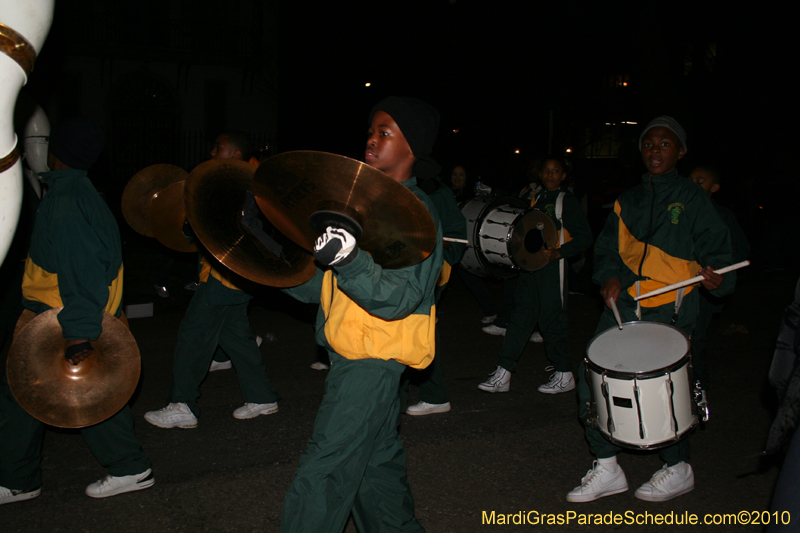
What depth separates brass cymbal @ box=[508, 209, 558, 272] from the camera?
18.1 feet

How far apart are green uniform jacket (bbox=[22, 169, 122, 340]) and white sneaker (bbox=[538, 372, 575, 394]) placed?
11.3ft

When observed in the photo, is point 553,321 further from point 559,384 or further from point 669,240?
point 669,240

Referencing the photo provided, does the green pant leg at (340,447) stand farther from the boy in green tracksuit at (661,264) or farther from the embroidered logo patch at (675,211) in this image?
the embroidered logo patch at (675,211)

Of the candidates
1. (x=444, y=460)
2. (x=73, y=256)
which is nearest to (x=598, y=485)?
(x=444, y=460)

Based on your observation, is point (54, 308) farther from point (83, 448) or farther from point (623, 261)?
point (623, 261)

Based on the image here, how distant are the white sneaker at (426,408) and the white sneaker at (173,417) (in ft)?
5.00

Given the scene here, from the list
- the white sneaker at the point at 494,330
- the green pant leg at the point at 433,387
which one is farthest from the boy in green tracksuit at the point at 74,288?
the white sneaker at the point at 494,330

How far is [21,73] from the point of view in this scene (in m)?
1.16

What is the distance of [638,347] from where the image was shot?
328cm

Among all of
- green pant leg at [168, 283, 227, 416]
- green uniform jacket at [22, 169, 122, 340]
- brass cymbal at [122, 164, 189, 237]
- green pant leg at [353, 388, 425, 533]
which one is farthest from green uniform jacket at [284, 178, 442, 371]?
brass cymbal at [122, 164, 189, 237]

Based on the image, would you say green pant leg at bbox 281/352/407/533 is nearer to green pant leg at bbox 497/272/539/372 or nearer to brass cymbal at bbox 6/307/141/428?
brass cymbal at bbox 6/307/141/428

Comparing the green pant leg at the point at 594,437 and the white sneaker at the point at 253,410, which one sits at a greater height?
the green pant leg at the point at 594,437

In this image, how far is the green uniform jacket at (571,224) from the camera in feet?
17.4

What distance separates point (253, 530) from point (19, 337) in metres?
1.45
